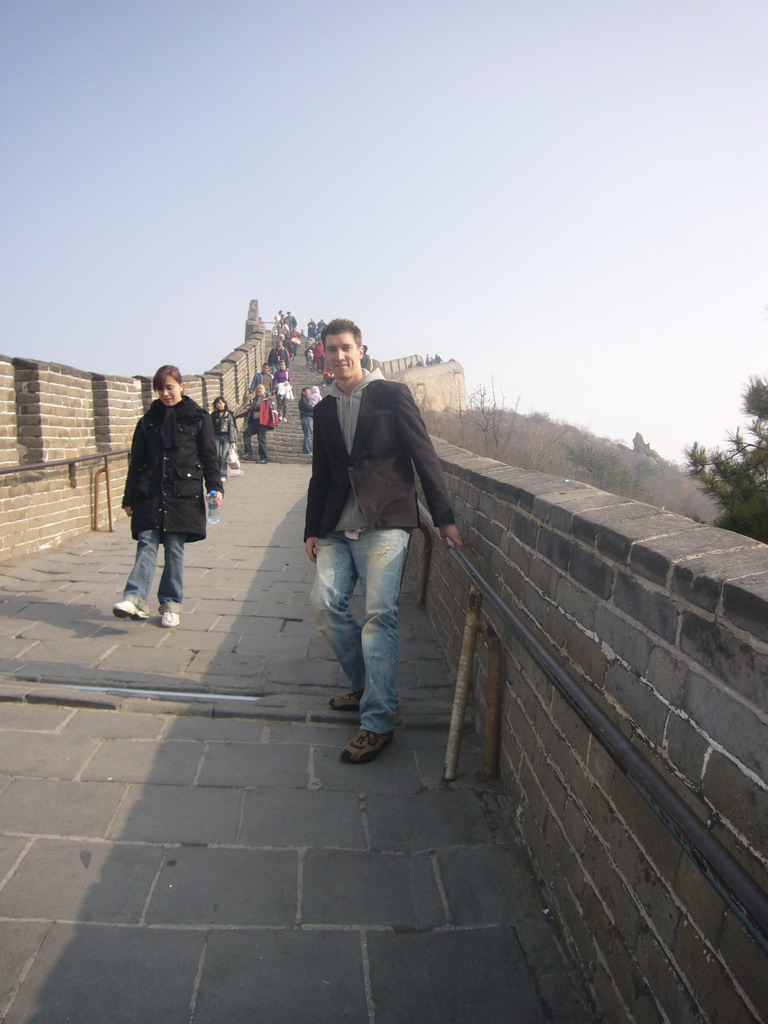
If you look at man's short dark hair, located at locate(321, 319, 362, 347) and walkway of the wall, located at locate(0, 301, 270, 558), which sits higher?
man's short dark hair, located at locate(321, 319, 362, 347)

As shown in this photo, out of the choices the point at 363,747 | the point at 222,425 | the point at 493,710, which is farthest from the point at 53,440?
the point at 493,710

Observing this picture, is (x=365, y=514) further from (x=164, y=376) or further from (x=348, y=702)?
(x=164, y=376)

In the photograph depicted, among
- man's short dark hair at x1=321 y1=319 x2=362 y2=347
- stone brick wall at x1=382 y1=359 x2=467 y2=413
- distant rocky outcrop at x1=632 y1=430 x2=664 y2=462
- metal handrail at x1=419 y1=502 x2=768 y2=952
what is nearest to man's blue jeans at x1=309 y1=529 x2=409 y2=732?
man's short dark hair at x1=321 y1=319 x2=362 y2=347

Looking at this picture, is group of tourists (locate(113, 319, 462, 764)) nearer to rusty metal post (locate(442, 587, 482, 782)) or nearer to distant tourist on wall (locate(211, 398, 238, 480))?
rusty metal post (locate(442, 587, 482, 782))

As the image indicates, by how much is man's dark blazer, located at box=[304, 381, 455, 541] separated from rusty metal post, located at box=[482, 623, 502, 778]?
2.15 ft

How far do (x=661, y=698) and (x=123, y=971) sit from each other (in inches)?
62.1

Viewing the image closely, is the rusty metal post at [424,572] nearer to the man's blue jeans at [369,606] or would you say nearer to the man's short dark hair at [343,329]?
the man's blue jeans at [369,606]

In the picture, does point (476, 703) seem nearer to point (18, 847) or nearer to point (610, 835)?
point (610, 835)

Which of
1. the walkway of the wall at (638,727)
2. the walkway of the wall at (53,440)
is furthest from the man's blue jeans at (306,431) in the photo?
the walkway of the wall at (638,727)

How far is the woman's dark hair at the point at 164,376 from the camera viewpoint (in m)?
5.00

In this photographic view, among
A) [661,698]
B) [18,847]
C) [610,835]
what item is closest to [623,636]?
[661,698]

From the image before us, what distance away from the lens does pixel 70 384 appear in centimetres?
863

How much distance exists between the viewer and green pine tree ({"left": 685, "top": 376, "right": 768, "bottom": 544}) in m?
10.9

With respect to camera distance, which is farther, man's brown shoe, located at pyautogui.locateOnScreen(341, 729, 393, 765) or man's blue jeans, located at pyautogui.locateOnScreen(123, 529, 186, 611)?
man's blue jeans, located at pyautogui.locateOnScreen(123, 529, 186, 611)
